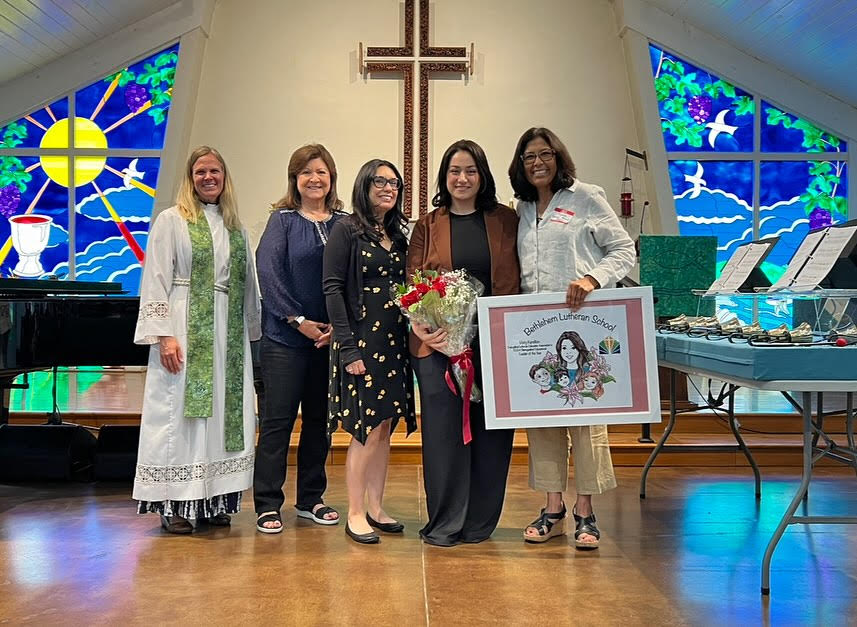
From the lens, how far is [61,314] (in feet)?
13.5

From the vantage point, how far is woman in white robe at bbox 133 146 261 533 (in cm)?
353

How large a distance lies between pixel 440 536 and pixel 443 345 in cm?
69

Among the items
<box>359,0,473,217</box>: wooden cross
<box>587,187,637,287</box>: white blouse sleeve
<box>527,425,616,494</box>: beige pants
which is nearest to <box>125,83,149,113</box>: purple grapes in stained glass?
<box>359,0,473,217</box>: wooden cross

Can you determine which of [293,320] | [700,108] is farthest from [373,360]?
[700,108]

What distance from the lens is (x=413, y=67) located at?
8664mm

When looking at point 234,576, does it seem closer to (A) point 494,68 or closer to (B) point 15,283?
(B) point 15,283

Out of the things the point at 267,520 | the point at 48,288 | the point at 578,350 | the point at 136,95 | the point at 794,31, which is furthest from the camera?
the point at 136,95

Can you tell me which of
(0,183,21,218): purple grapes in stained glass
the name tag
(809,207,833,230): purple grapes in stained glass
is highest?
(0,183,21,218): purple grapes in stained glass

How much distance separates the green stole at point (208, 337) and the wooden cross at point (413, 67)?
16.5 feet

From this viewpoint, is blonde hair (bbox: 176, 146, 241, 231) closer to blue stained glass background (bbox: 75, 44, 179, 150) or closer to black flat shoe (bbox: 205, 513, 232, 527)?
black flat shoe (bbox: 205, 513, 232, 527)

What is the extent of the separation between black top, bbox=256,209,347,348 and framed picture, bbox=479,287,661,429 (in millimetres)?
747

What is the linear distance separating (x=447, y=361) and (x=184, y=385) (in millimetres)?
1011

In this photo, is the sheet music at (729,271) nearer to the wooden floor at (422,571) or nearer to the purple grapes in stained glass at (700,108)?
the wooden floor at (422,571)

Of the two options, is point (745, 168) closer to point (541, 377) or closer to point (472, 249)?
point (472, 249)
